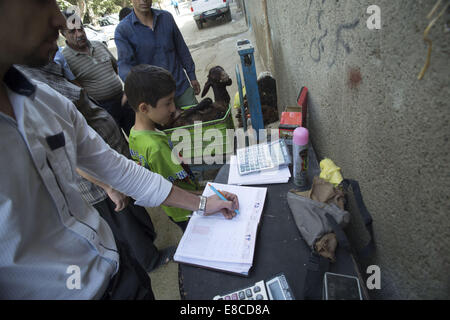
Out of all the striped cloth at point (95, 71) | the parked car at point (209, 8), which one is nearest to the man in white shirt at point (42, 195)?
the striped cloth at point (95, 71)

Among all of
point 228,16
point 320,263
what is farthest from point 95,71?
point 228,16

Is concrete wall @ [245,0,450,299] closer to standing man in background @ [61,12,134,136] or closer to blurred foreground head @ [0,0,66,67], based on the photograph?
blurred foreground head @ [0,0,66,67]

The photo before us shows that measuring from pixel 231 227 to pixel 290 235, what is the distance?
0.27 metres

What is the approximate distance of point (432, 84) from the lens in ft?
1.83

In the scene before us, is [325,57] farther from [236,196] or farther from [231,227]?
[231,227]

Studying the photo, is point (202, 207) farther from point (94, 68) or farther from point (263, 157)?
point (94, 68)

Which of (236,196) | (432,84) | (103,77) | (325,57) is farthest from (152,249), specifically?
(432,84)

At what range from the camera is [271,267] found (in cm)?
94

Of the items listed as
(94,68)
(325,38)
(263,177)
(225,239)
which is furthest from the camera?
(94,68)

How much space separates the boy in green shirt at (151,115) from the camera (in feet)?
5.12

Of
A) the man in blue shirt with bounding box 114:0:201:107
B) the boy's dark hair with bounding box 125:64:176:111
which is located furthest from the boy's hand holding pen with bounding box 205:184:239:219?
the man in blue shirt with bounding box 114:0:201:107

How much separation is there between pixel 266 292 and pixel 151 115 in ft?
4.26

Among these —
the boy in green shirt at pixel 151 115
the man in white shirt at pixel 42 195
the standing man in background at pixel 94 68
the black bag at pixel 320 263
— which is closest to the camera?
the man in white shirt at pixel 42 195

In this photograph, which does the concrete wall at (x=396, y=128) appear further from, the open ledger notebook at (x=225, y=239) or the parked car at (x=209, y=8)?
the parked car at (x=209, y=8)
